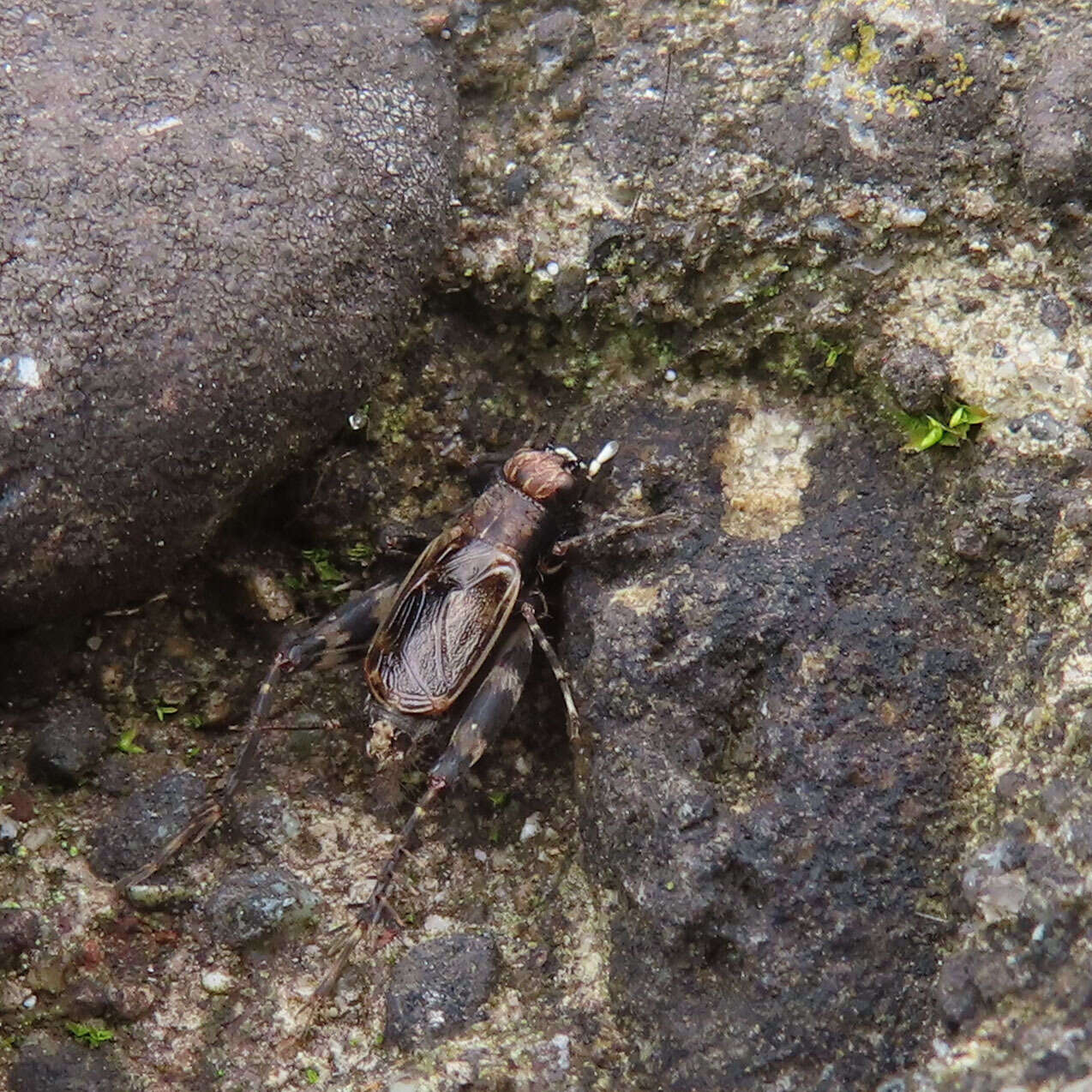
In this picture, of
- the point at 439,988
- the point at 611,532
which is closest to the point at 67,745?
the point at 439,988

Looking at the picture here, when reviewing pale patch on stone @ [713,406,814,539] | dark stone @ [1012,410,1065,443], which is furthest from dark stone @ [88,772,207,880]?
dark stone @ [1012,410,1065,443]

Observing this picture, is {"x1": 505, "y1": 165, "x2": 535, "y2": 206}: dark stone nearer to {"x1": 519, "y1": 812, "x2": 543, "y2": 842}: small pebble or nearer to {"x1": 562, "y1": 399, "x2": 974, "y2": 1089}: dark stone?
{"x1": 562, "y1": 399, "x2": 974, "y2": 1089}: dark stone

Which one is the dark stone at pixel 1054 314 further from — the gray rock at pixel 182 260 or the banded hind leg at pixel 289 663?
the banded hind leg at pixel 289 663

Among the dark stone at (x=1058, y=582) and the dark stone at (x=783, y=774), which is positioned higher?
the dark stone at (x=1058, y=582)

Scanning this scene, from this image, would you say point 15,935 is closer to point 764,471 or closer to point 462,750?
point 462,750

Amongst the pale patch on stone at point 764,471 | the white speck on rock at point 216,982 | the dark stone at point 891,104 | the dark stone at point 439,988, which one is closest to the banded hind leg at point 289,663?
the white speck on rock at point 216,982

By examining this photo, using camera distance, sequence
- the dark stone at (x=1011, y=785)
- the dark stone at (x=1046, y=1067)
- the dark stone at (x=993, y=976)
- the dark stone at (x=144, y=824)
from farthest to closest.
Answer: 1. the dark stone at (x=144, y=824)
2. the dark stone at (x=1011, y=785)
3. the dark stone at (x=993, y=976)
4. the dark stone at (x=1046, y=1067)

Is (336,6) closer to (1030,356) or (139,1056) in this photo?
(1030,356)
